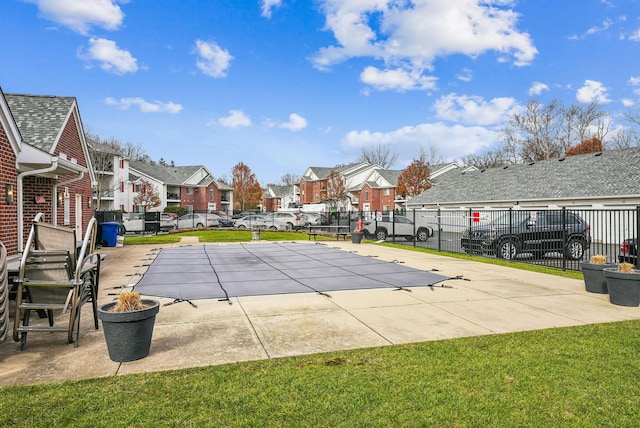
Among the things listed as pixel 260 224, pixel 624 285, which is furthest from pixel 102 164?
pixel 624 285

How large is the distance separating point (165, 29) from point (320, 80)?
13.7 metres

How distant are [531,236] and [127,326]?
12.6 m

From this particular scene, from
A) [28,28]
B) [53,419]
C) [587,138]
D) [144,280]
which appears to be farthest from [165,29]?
[587,138]

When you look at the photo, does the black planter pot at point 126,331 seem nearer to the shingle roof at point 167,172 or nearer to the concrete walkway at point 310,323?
the concrete walkway at point 310,323

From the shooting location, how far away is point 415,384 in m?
3.61

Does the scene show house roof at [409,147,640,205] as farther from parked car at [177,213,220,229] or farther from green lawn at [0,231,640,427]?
green lawn at [0,231,640,427]

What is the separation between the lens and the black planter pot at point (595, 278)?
775 cm

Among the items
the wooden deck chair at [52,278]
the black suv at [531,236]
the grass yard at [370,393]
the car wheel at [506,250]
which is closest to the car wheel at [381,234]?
the black suv at [531,236]

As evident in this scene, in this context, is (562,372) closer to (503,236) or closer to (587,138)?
(503,236)

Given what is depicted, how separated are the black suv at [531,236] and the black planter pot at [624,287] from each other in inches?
208

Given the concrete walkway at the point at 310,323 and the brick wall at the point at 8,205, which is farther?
the brick wall at the point at 8,205

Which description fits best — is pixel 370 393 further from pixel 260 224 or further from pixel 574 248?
pixel 260 224

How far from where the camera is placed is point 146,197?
50625 mm

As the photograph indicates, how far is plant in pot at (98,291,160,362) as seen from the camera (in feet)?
13.2
